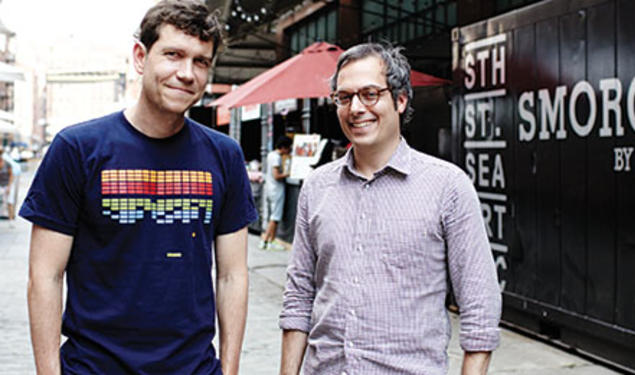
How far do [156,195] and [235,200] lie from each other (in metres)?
0.31

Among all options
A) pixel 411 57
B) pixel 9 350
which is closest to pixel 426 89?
pixel 411 57

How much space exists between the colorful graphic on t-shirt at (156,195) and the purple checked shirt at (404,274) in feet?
1.50

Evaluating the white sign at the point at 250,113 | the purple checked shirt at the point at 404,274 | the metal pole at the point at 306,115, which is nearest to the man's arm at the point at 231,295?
the purple checked shirt at the point at 404,274

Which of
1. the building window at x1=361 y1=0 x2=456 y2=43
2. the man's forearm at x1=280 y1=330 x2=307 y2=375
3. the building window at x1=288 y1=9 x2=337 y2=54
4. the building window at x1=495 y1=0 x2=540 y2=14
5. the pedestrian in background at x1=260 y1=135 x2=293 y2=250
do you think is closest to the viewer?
the man's forearm at x1=280 y1=330 x2=307 y2=375

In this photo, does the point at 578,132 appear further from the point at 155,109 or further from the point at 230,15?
the point at 230,15

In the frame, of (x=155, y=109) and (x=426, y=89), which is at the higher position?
(x=426, y=89)

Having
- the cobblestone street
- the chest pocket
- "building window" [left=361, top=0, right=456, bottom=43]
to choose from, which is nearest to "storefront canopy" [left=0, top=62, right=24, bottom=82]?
the cobblestone street

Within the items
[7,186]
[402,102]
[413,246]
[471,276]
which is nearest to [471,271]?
[471,276]

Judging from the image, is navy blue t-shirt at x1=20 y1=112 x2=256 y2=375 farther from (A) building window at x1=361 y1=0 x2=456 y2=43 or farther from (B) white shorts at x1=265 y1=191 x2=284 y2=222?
(B) white shorts at x1=265 y1=191 x2=284 y2=222

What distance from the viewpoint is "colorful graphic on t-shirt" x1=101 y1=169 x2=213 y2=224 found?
7.41 feet

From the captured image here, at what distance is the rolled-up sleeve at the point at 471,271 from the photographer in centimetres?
233

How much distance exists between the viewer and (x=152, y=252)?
7.49 feet

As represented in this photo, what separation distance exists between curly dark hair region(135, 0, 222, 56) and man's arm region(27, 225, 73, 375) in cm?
63

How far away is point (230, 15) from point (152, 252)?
13.9 metres
